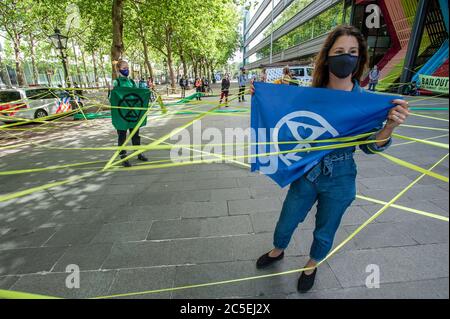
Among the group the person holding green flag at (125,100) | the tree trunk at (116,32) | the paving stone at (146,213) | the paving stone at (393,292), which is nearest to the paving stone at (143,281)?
the paving stone at (146,213)

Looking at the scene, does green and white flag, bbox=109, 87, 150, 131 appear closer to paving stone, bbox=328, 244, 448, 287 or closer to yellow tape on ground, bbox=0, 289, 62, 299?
yellow tape on ground, bbox=0, 289, 62, 299

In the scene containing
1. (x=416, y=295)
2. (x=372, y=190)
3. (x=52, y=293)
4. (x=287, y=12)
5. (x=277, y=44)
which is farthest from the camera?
(x=277, y=44)

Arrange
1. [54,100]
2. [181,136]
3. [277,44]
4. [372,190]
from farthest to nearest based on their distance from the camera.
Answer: [277,44]
[54,100]
[181,136]
[372,190]

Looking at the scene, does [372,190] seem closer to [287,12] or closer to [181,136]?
[181,136]

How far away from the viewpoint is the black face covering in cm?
181

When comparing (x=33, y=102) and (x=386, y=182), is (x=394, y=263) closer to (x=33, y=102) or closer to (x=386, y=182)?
(x=386, y=182)

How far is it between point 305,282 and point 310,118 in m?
1.44

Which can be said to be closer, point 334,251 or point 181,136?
point 334,251

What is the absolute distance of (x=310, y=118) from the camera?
1966 mm

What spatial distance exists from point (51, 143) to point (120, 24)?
25.9ft

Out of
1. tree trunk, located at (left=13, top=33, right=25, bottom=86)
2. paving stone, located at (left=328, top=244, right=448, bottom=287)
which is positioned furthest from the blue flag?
tree trunk, located at (left=13, top=33, right=25, bottom=86)

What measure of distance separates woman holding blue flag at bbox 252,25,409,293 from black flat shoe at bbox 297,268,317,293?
0.81ft

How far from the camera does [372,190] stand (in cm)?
398

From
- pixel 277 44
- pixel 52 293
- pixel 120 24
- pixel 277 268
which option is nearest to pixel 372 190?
pixel 277 268
